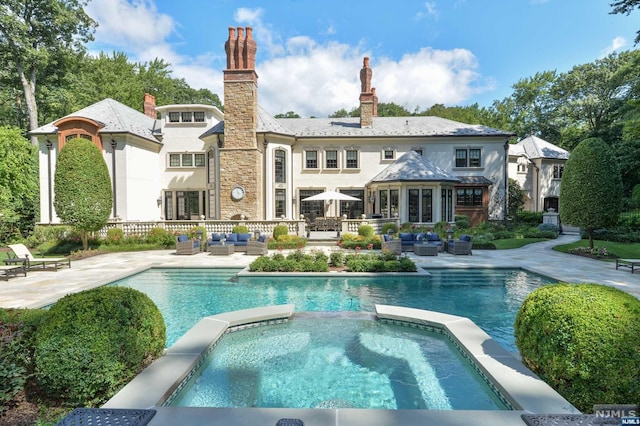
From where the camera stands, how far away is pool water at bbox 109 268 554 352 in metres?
8.25

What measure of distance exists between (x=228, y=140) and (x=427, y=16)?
14575mm

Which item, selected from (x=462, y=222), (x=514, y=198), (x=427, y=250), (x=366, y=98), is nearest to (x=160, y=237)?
(x=427, y=250)

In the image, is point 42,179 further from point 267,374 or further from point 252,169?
point 267,374

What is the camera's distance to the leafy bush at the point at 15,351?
12.8ft

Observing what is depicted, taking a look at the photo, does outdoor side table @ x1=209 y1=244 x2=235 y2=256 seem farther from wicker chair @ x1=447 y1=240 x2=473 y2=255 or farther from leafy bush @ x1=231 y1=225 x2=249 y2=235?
wicker chair @ x1=447 y1=240 x2=473 y2=255

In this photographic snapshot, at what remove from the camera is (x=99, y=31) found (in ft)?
98.0

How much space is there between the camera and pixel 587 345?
12.3 ft

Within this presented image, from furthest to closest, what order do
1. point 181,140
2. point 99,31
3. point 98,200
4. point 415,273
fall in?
point 99,31 → point 181,140 → point 98,200 → point 415,273

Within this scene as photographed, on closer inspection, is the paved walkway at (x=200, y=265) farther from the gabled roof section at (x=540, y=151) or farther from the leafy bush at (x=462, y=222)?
the gabled roof section at (x=540, y=151)

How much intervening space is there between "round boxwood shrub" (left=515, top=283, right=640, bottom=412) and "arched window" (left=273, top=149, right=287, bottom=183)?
22446mm

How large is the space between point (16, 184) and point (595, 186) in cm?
3258

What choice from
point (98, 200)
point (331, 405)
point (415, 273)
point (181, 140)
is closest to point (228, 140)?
point (181, 140)

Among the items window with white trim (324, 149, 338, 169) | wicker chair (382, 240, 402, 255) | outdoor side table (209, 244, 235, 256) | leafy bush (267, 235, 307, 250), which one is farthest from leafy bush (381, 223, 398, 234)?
outdoor side table (209, 244, 235, 256)

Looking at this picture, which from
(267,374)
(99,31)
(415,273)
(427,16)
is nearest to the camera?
(267,374)
